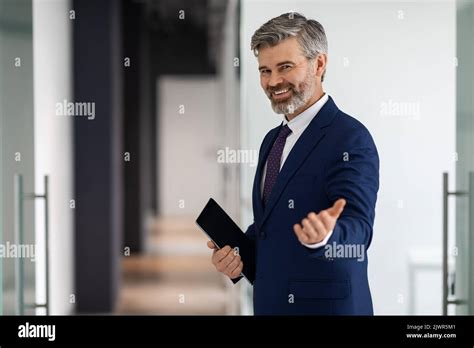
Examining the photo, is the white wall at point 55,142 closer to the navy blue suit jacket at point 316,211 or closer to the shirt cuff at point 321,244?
the navy blue suit jacket at point 316,211

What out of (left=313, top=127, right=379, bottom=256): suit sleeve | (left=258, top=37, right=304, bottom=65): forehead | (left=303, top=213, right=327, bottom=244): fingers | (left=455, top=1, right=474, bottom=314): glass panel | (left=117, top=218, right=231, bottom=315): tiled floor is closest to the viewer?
(left=303, top=213, right=327, bottom=244): fingers

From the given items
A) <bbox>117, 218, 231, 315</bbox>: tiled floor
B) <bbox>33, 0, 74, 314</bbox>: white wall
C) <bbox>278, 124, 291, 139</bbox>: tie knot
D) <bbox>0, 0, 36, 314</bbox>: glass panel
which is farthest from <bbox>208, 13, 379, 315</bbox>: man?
<bbox>117, 218, 231, 315</bbox>: tiled floor

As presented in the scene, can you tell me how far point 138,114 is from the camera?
7.47 meters

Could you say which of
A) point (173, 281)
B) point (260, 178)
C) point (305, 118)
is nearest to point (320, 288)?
point (260, 178)

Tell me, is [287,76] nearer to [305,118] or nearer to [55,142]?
[305,118]

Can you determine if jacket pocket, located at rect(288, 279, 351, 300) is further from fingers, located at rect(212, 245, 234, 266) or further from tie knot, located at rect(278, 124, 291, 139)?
tie knot, located at rect(278, 124, 291, 139)

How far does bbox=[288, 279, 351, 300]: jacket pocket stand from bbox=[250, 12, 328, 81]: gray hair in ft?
1.61

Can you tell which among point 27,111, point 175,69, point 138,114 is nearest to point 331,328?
point 27,111

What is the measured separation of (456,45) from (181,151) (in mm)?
10632

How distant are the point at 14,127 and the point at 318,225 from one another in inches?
35.2

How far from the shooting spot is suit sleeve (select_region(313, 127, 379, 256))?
1535 mm

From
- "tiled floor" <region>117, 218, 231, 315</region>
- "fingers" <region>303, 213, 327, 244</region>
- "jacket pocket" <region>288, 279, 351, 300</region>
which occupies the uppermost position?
"fingers" <region>303, 213, 327, 244</region>

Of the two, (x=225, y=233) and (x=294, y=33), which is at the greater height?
(x=294, y=33)

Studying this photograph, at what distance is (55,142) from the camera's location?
3.23 m
